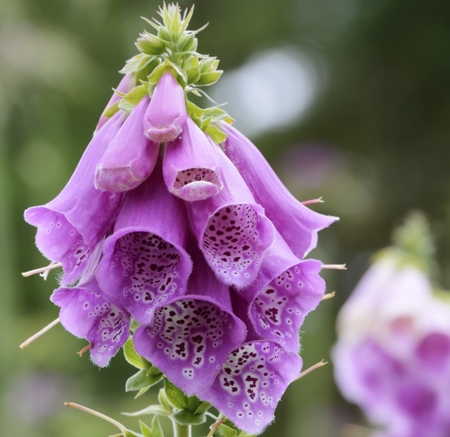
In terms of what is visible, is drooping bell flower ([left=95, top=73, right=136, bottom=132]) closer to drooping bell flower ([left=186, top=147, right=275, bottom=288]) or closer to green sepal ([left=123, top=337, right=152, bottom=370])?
drooping bell flower ([left=186, top=147, right=275, bottom=288])

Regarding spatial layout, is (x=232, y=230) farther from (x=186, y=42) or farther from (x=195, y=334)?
(x=186, y=42)

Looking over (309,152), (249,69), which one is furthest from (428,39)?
(309,152)

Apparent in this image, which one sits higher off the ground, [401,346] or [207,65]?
[207,65]

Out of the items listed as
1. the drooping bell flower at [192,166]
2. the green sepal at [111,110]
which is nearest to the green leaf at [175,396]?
the drooping bell flower at [192,166]

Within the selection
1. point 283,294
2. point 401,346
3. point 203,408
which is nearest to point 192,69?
point 283,294

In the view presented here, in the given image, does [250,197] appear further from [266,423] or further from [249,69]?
[249,69]

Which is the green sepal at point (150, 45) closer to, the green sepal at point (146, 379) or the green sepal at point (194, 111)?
the green sepal at point (194, 111)

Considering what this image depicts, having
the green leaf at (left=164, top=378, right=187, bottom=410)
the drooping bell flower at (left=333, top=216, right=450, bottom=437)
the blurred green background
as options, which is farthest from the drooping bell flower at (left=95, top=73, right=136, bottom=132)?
the blurred green background
